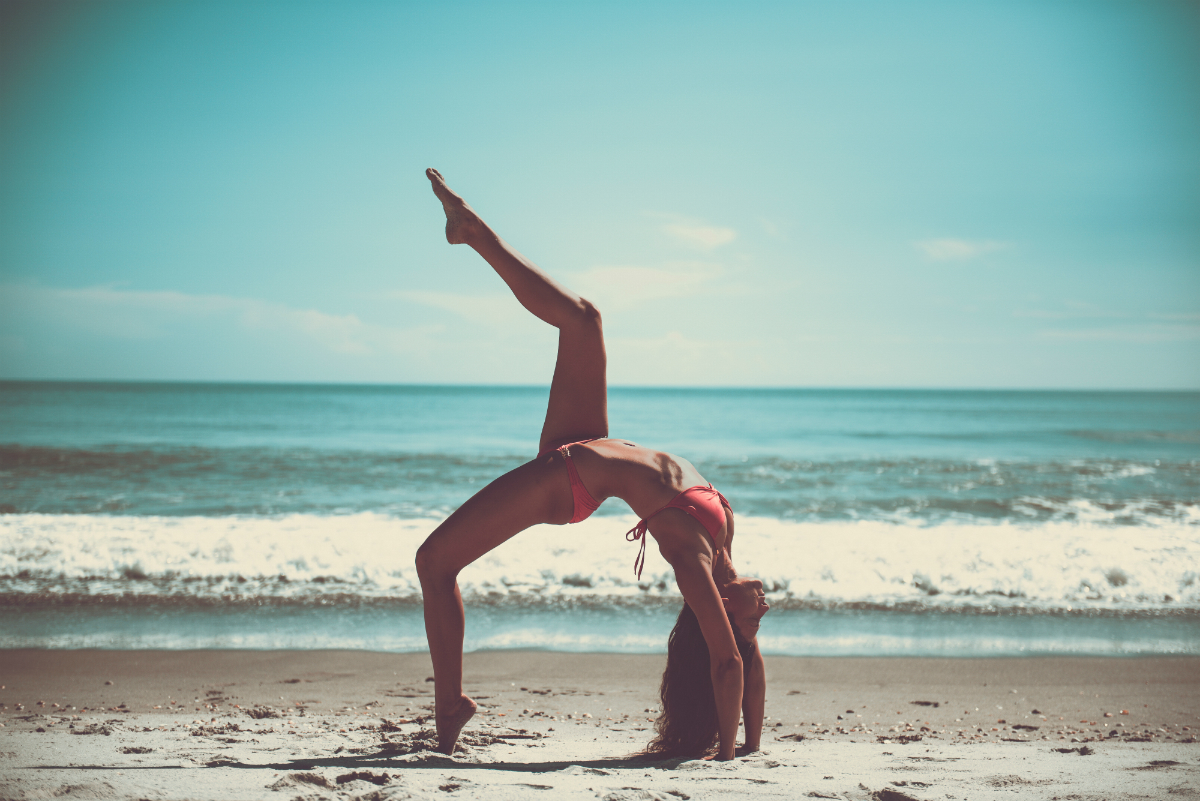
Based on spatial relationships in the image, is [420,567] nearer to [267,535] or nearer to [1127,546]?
[267,535]

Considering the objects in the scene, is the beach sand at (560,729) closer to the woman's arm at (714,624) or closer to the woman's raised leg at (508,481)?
the woman's arm at (714,624)

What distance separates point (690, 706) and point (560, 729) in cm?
94

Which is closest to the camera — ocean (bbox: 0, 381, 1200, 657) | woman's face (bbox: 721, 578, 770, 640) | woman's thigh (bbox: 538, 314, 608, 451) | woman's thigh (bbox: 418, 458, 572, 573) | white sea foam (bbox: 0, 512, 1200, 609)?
woman's thigh (bbox: 418, 458, 572, 573)

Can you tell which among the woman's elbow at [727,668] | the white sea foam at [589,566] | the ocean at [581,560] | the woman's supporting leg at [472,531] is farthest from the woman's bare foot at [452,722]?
the white sea foam at [589,566]

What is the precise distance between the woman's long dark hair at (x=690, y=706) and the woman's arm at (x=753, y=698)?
39 mm

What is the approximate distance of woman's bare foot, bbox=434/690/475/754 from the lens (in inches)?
118

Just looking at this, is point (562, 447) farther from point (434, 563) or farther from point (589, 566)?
point (589, 566)

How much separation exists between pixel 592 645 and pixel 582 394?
2989 mm

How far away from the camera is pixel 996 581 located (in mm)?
6957

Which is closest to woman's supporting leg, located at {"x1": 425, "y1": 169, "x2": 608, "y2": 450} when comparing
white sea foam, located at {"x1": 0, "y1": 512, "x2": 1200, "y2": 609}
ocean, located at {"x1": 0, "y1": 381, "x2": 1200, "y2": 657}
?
ocean, located at {"x1": 0, "y1": 381, "x2": 1200, "y2": 657}

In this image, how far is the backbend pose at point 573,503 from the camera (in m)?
2.82

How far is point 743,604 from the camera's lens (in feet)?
10.2

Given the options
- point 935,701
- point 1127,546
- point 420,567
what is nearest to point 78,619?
point 420,567

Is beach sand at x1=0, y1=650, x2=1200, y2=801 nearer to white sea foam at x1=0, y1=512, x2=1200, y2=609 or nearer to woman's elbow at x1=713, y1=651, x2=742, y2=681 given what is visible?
woman's elbow at x1=713, y1=651, x2=742, y2=681
